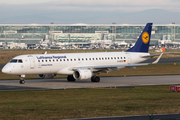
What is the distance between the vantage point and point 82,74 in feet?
144

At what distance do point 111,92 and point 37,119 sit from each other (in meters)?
14.8

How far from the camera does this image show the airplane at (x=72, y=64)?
43.3m

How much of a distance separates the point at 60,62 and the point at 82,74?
12.8ft

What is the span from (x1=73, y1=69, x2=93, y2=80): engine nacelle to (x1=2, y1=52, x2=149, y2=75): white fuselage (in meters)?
1.21

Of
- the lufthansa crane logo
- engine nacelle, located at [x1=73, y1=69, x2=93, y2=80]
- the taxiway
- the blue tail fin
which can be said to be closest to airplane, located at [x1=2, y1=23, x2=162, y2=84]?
engine nacelle, located at [x1=73, y1=69, x2=93, y2=80]

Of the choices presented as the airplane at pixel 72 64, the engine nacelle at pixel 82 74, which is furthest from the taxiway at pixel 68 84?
the airplane at pixel 72 64

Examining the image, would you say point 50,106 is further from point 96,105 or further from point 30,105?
point 96,105

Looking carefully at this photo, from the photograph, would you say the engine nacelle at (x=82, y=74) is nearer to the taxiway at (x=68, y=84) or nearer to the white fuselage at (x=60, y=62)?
the taxiway at (x=68, y=84)

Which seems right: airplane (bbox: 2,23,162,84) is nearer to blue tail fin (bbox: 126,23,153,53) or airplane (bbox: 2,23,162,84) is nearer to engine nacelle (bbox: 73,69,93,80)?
engine nacelle (bbox: 73,69,93,80)

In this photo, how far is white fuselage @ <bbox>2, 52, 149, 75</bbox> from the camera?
43.0 meters

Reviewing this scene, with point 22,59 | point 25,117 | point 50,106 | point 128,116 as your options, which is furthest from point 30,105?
point 22,59

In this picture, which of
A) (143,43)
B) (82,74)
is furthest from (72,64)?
(143,43)

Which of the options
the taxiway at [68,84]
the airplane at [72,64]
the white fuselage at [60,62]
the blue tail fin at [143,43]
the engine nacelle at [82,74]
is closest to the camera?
the taxiway at [68,84]

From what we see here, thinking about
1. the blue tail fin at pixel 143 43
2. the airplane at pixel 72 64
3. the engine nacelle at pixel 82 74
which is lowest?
the engine nacelle at pixel 82 74
